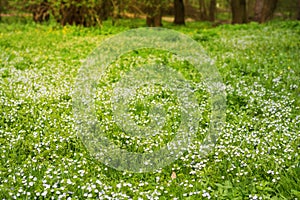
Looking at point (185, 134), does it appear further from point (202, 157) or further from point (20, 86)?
point (20, 86)

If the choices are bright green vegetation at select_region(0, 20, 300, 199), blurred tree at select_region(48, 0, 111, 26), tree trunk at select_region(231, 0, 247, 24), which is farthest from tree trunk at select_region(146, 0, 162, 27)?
bright green vegetation at select_region(0, 20, 300, 199)

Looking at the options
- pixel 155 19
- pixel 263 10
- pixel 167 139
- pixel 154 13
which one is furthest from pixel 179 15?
pixel 167 139

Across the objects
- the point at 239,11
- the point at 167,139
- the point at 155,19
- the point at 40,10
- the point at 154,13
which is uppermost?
the point at 40,10

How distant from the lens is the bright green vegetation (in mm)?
4039

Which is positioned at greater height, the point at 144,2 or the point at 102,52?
the point at 144,2

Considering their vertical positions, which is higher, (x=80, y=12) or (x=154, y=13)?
(x=80, y=12)

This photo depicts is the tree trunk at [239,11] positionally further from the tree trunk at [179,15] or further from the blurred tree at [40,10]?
the blurred tree at [40,10]

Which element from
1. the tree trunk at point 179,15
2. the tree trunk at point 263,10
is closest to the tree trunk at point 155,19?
the tree trunk at point 179,15

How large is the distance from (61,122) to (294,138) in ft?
12.2

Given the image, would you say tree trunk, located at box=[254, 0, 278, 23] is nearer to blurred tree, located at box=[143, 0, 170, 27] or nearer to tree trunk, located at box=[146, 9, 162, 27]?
blurred tree, located at box=[143, 0, 170, 27]

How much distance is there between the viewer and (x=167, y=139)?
18.0 ft

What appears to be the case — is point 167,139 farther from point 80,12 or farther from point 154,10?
point 154,10

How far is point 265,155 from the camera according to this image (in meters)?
4.72

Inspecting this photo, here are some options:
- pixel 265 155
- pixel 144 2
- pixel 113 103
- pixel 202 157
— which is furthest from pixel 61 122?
pixel 144 2
